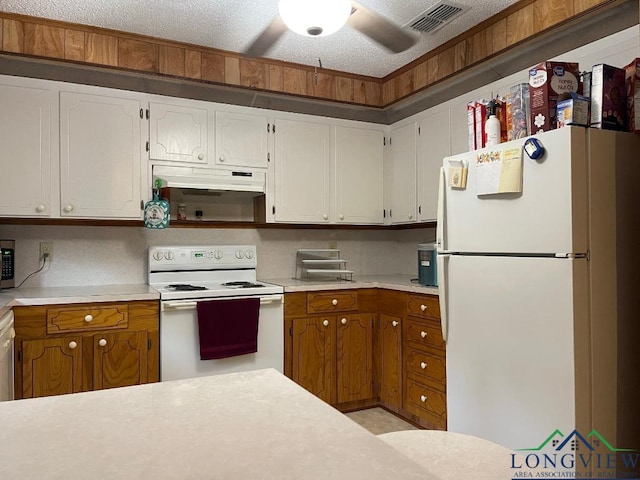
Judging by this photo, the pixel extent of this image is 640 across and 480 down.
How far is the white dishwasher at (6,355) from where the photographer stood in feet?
7.07

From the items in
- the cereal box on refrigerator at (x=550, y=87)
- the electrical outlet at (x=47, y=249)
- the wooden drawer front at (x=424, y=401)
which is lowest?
the wooden drawer front at (x=424, y=401)

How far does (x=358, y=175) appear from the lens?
376 centimetres

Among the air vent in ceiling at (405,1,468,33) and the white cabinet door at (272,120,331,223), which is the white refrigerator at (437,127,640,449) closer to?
the air vent in ceiling at (405,1,468,33)

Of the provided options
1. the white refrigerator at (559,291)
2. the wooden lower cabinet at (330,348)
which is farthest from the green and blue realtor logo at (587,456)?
the wooden lower cabinet at (330,348)

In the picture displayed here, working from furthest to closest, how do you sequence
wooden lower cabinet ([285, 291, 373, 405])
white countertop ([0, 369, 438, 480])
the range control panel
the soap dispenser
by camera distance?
the range control panel
wooden lower cabinet ([285, 291, 373, 405])
the soap dispenser
white countertop ([0, 369, 438, 480])

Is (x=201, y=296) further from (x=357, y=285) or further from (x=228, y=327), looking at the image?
(x=357, y=285)

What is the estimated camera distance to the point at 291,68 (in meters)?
3.45

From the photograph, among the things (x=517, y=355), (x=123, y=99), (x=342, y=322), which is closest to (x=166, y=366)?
(x=342, y=322)

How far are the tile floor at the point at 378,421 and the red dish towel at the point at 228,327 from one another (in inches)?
35.4

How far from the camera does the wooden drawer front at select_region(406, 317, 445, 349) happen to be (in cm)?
283

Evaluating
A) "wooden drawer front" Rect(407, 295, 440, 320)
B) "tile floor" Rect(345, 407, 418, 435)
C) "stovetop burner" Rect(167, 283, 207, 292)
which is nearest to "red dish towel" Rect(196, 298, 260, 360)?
"stovetop burner" Rect(167, 283, 207, 292)

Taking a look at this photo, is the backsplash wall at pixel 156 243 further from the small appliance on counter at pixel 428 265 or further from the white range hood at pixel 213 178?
the small appliance on counter at pixel 428 265

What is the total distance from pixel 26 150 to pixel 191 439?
8.90ft

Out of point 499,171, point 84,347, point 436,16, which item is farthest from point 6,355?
point 436,16
